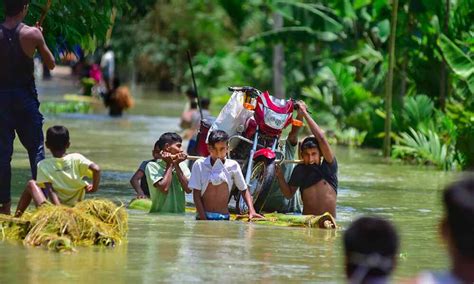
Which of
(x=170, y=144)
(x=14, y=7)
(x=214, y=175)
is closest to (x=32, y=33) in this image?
(x=14, y=7)

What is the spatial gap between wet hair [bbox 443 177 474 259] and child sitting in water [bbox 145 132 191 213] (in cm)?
688

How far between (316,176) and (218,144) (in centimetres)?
102

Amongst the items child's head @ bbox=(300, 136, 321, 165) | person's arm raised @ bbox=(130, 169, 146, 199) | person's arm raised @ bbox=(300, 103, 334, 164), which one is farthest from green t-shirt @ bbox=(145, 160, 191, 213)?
person's arm raised @ bbox=(300, 103, 334, 164)

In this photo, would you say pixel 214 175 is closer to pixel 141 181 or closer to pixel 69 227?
pixel 141 181

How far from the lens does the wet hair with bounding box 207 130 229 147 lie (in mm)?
11312

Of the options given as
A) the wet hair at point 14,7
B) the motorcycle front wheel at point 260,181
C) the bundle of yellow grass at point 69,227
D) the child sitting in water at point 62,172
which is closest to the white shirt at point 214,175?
the motorcycle front wheel at point 260,181

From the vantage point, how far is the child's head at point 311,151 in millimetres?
11578

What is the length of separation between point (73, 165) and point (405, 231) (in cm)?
305

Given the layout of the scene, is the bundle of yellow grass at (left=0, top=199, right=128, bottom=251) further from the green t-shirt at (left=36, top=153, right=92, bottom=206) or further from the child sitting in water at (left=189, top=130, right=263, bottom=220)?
the child sitting in water at (left=189, top=130, right=263, bottom=220)

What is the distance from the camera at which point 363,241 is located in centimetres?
501

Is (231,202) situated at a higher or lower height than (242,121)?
lower

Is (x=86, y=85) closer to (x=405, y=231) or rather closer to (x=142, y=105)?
(x=142, y=105)

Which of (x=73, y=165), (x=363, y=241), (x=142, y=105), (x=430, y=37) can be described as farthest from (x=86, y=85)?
(x=363, y=241)

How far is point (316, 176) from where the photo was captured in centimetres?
1168
